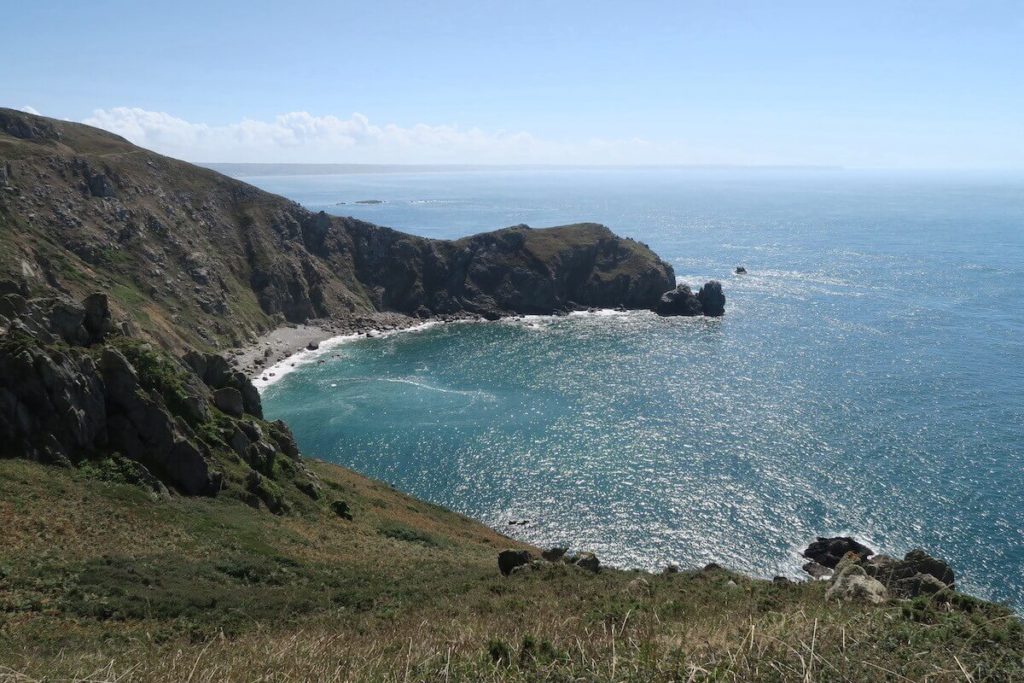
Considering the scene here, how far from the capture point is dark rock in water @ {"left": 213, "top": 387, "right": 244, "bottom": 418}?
60562mm

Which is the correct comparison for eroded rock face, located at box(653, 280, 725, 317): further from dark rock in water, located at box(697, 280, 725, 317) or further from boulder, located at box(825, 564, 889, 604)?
boulder, located at box(825, 564, 889, 604)

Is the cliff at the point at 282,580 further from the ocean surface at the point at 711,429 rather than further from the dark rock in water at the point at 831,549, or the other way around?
the ocean surface at the point at 711,429

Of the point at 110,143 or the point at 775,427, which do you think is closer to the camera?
the point at 775,427

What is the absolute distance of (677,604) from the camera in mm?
26500

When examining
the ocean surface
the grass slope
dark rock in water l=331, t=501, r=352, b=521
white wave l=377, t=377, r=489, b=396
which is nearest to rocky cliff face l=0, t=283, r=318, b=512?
dark rock in water l=331, t=501, r=352, b=521

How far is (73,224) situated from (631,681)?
145064mm

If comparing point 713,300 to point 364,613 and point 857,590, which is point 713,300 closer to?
point 857,590

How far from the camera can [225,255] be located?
157m

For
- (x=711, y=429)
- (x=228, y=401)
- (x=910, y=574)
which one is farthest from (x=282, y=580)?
(x=711, y=429)

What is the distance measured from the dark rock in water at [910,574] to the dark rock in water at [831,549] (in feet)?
86.2

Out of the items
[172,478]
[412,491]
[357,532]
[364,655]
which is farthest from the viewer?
[412,491]

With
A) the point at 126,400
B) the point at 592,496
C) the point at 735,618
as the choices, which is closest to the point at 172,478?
the point at 126,400

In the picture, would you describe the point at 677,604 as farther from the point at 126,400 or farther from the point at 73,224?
the point at 73,224

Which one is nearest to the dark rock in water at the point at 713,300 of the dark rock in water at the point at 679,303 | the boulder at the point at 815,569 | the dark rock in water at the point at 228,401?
the dark rock in water at the point at 679,303
